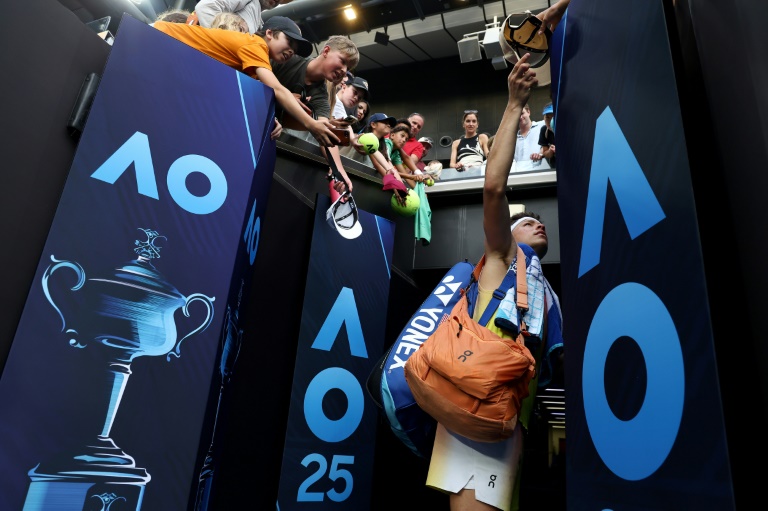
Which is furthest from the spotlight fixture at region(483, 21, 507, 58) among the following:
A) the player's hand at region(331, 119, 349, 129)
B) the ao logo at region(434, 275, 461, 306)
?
the ao logo at region(434, 275, 461, 306)

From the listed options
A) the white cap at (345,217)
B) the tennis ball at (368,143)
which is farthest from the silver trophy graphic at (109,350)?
the tennis ball at (368,143)

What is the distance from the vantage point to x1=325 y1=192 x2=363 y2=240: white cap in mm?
3467

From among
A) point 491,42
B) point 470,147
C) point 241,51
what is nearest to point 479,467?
point 241,51

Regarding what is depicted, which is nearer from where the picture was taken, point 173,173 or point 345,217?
point 173,173

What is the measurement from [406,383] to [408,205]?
2.83 m

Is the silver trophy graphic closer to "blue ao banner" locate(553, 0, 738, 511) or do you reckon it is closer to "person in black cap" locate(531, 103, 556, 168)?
"blue ao banner" locate(553, 0, 738, 511)

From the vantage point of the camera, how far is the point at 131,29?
196 cm

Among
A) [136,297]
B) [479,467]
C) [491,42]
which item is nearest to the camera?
[479,467]

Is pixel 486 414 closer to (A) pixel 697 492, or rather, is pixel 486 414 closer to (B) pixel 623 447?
(B) pixel 623 447

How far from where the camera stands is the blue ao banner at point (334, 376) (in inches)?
118

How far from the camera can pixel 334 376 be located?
10.8 ft

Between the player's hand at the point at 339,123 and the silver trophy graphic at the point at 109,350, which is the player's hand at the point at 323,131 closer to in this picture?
the player's hand at the point at 339,123

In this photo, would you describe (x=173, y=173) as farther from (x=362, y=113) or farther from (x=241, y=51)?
(x=362, y=113)

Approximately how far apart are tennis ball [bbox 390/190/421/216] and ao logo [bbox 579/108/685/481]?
3.35m
